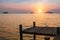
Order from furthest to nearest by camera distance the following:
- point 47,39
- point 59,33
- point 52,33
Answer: point 47,39 → point 52,33 → point 59,33

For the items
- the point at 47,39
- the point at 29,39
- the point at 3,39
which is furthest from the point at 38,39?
the point at 47,39

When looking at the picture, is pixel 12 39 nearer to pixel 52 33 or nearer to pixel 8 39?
pixel 8 39

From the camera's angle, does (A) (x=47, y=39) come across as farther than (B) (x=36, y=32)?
Yes

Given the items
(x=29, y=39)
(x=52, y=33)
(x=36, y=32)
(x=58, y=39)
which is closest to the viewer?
(x=58, y=39)

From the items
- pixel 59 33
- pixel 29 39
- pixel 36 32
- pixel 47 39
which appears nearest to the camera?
pixel 59 33

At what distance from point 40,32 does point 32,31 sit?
0.79 m

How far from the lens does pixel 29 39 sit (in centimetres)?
2262

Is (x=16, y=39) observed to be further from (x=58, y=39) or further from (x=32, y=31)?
(x=58, y=39)

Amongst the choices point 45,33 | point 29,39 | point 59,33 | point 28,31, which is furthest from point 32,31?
point 29,39

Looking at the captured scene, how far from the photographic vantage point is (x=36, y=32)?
11.3 metres

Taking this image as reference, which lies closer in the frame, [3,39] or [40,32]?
[40,32]

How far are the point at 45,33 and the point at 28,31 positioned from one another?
154 centimetres

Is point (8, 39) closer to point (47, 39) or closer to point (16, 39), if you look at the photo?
point (16, 39)

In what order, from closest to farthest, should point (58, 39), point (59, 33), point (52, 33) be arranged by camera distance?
point (58, 39) < point (59, 33) < point (52, 33)
